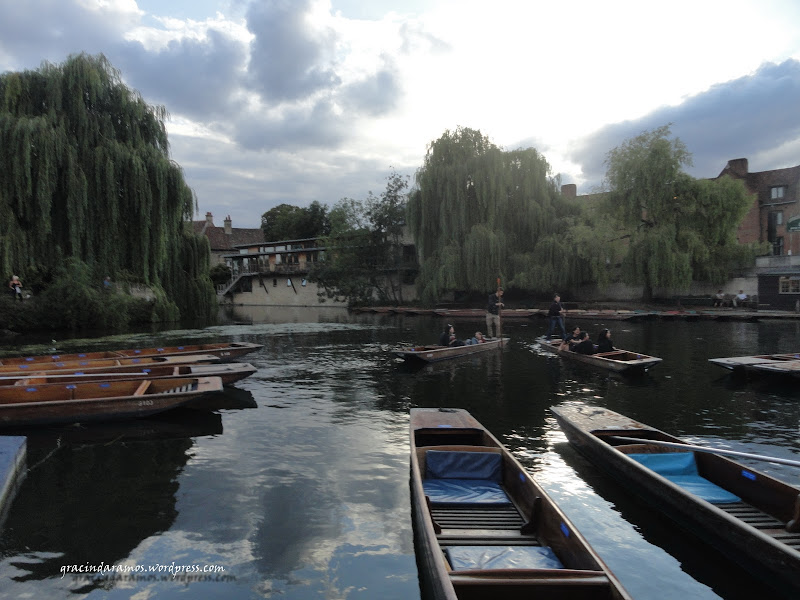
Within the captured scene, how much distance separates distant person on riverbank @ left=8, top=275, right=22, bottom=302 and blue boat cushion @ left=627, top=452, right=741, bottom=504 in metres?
23.4

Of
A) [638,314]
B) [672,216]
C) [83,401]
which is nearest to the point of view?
[83,401]

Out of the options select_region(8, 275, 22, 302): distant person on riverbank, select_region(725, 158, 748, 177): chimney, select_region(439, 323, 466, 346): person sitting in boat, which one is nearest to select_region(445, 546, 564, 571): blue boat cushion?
select_region(439, 323, 466, 346): person sitting in boat

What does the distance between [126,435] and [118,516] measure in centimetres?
320

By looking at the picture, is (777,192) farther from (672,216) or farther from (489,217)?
(489,217)

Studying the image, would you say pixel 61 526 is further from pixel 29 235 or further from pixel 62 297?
pixel 62 297

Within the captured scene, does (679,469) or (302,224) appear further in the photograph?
(302,224)

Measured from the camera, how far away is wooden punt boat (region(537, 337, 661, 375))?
13.0m

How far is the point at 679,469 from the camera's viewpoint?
6.10 m

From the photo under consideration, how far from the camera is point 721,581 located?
4.62 meters

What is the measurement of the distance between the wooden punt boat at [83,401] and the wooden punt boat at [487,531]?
14.6 feet

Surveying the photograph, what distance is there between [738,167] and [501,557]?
46046 mm

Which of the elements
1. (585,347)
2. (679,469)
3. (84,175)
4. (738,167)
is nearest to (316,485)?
(679,469)

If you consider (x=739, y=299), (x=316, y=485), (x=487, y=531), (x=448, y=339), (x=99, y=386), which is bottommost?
(x=316, y=485)

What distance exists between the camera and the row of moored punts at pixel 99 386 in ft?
28.7
